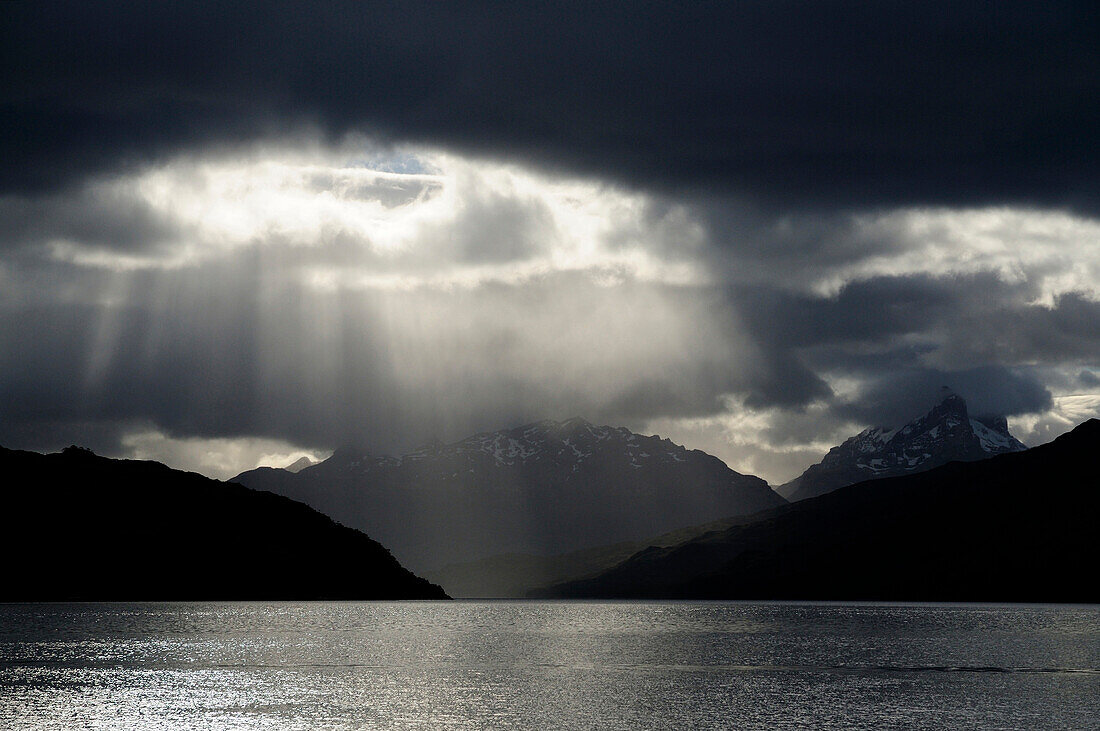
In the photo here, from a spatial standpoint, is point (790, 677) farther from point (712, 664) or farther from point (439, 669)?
point (439, 669)

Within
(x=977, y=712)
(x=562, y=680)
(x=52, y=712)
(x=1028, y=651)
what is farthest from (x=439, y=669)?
(x=1028, y=651)

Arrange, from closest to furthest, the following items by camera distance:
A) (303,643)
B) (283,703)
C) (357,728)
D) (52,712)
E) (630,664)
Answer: (357,728) → (52,712) → (283,703) → (630,664) → (303,643)

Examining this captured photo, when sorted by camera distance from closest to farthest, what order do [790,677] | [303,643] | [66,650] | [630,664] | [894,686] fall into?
[894,686], [790,677], [630,664], [66,650], [303,643]

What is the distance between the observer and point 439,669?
446 feet

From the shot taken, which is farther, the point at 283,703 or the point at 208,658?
the point at 208,658

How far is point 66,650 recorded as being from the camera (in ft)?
542

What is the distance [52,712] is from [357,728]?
27517 mm

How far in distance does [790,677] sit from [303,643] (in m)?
90.4

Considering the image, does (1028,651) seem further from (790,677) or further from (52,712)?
(52,712)

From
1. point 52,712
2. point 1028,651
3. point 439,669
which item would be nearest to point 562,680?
point 439,669

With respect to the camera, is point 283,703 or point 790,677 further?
point 790,677

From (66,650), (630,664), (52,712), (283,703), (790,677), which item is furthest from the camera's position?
(66,650)

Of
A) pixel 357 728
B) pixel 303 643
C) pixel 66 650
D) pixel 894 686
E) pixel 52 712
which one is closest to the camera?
pixel 357 728

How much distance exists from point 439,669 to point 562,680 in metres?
20.1
